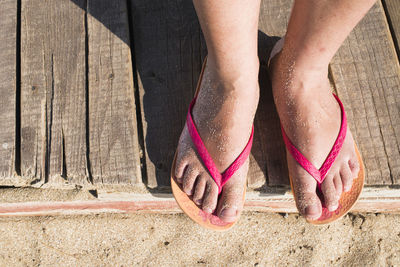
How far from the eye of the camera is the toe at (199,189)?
4.48 feet

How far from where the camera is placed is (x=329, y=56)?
3.97 ft

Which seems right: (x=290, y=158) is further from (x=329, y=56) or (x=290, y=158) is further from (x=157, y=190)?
(x=157, y=190)

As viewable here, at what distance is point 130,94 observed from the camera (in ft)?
5.12

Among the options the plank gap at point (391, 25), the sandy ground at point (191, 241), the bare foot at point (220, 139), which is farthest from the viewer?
the sandy ground at point (191, 241)

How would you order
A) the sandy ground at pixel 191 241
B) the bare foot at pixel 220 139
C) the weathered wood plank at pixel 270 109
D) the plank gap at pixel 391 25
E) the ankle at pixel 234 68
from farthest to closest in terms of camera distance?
the sandy ground at pixel 191 241 < the plank gap at pixel 391 25 < the weathered wood plank at pixel 270 109 < the bare foot at pixel 220 139 < the ankle at pixel 234 68

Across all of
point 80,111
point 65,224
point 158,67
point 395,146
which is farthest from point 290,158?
point 65,224

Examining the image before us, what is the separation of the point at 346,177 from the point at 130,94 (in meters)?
1.01

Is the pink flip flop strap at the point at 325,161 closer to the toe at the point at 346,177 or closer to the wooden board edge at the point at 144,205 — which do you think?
the toe at the point at 346,177

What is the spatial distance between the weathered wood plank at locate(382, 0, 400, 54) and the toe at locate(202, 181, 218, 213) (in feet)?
3.78

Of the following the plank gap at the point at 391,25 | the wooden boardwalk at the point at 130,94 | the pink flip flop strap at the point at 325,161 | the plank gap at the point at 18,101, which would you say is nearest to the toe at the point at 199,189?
the wooden boardwalk at the point at 130,94

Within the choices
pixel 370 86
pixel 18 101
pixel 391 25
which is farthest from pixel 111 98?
pixel 391 25

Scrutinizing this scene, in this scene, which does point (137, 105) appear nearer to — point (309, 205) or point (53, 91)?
point (53, 91)

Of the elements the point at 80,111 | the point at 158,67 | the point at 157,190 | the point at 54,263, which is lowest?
the point at 54,263

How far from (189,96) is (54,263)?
51.0 inches
